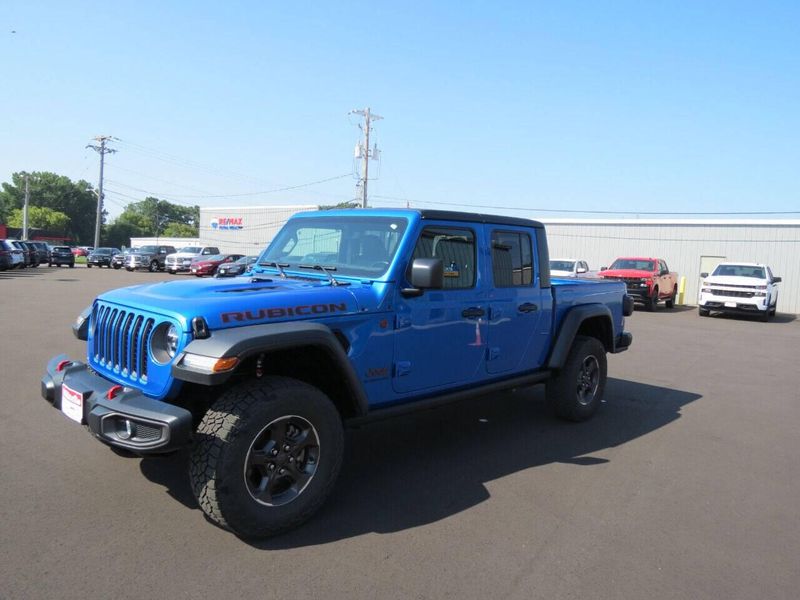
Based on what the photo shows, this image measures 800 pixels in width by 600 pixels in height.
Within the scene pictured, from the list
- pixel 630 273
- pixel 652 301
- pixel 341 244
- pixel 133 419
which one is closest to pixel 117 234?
pixel 630 273

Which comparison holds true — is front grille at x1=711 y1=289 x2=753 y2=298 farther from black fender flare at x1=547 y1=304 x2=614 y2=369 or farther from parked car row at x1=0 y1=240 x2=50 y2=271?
parked car row at x1=0 y1=240 x2=50 y2=271

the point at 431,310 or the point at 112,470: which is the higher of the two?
the point at 431,310

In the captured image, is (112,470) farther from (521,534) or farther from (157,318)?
(521,534)

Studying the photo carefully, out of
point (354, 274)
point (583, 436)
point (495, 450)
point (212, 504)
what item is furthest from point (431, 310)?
point (583, 436)

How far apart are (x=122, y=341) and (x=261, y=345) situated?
1031mm

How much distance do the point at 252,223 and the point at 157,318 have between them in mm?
53539

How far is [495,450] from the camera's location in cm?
496

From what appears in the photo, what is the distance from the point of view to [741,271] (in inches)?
769

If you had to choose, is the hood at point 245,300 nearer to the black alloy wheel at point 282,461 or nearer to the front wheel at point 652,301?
the black alloy wheel at point 282,461

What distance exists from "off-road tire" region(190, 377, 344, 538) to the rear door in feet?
5.95

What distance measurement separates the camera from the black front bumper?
2939mm

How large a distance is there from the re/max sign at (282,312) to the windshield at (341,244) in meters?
0.53

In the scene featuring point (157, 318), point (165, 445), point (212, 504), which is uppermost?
point (157, 318)

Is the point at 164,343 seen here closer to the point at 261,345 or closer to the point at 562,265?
the point at 261,345
